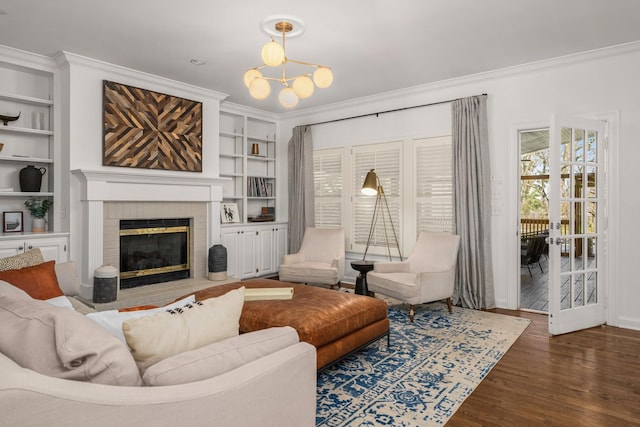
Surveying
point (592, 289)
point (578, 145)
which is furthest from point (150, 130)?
point (592, 289)

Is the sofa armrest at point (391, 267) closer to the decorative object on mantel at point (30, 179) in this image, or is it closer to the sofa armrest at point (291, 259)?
the sofa armrest at point (291, 259)

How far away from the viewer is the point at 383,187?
550 centimetres

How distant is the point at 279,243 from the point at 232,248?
941mm

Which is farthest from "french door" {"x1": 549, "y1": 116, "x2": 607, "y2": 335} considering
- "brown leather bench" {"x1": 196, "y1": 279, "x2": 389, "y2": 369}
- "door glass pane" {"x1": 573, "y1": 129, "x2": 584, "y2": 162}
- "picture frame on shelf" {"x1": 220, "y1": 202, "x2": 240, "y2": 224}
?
"picture frame on shelf" {"x1": 220, "y1": 202, "x2": 240, "y2": 224}

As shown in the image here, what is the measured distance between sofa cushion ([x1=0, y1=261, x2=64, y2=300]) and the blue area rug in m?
2.01

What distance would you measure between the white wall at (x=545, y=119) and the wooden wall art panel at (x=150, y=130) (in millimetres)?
2316

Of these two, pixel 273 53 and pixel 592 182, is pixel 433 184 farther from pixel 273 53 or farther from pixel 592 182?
pixel 273 53

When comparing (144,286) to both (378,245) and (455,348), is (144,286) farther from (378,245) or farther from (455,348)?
(455,348)

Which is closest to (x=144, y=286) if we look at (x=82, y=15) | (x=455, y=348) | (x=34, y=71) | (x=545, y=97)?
(x=34, y=71)

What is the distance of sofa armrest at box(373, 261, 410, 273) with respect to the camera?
4539 mm

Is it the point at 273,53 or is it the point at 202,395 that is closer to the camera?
the point at 202,395

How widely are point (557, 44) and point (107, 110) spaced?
14.9 feet

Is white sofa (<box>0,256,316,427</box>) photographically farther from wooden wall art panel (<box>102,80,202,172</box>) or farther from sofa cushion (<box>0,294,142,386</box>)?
wooden wall art panel (<box>102,80,202,172</box>)

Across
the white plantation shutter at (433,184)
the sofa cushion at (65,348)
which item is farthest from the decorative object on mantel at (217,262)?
the sofa cushion at (65,348)
